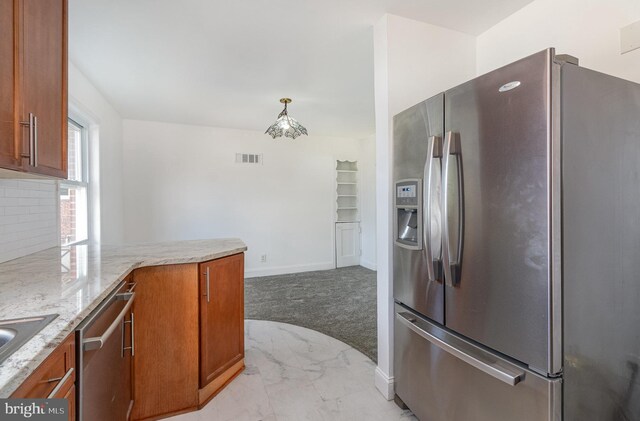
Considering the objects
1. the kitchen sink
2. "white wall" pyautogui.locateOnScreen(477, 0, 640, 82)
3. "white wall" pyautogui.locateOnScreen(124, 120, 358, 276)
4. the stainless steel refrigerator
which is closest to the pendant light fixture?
"white wall" pyautogui.locateOnScreen(124, 120, 358, 276)

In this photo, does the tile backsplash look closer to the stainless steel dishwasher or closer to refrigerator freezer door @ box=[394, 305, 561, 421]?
the stainless steel dishwasher

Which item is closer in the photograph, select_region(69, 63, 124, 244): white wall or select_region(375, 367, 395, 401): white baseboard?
select_region(375, 367, 395, 401): white baseboard

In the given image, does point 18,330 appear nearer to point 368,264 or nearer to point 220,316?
point 220,316

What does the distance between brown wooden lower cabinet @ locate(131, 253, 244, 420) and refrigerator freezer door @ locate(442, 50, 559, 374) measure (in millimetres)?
1369

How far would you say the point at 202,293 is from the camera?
70.3 inches

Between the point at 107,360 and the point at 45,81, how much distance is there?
4.02ft

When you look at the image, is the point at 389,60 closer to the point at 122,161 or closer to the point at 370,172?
the point at 370,172

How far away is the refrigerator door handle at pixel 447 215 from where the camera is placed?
4.41ft

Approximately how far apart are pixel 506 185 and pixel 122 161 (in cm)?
466

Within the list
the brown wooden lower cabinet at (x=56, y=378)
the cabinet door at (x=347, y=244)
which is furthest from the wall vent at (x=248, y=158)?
the brown wooden lower cabinet at (x=56, y=378)

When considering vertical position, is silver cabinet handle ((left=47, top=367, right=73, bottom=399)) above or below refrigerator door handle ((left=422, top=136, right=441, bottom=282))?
below

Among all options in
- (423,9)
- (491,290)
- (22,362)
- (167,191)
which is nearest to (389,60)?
(423,9)

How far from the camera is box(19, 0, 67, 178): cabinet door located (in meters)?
1.17

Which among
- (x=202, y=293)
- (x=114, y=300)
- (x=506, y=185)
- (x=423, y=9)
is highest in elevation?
(x=423, y=9)
